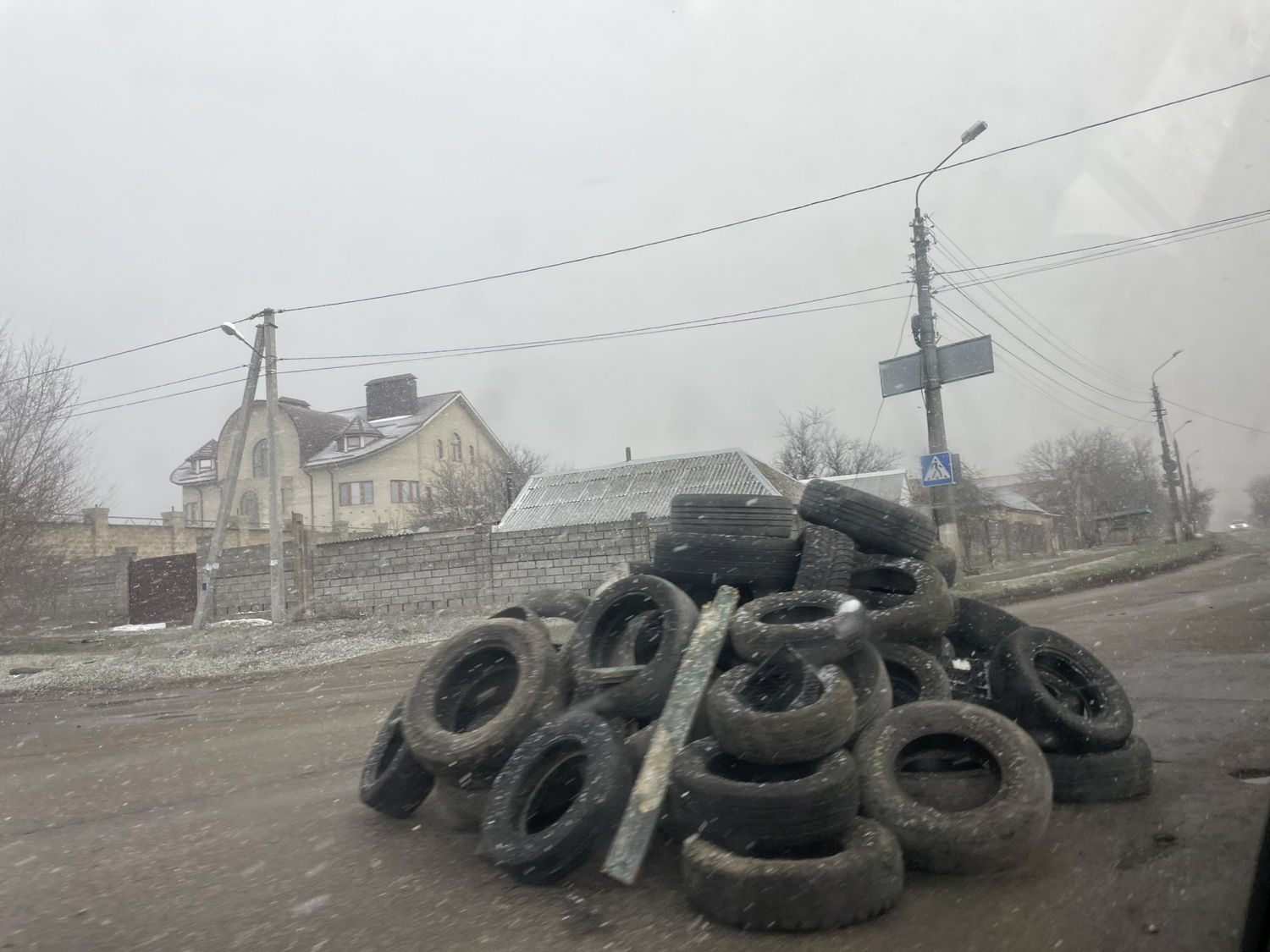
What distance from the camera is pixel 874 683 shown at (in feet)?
15.4

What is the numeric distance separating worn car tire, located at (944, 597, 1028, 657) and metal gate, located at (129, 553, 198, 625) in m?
26.3

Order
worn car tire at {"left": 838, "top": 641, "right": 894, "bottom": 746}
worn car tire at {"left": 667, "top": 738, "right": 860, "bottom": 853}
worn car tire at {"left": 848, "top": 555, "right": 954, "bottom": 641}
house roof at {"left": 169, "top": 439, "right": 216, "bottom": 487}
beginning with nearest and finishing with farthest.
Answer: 1. worn car tire at {"left": 667, "top": 738, "right": 860, "bottom": 853}
2. worn car tire at {"left": 838, "top": 641, "right": 894, "bottom": 746}
3. worn car tire at {"left": 848, "top": 555, "right": 954, "bottom": 641}
4. house roof at {"left": 169, "top": 439, "right": 216, "bottom": 487}

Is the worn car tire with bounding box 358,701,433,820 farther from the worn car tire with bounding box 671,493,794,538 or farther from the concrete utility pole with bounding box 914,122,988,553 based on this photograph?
the concrete utility pole with bounding box 914,122,988,553

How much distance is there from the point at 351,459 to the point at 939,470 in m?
34.5

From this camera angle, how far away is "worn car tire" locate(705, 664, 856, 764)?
400 cm

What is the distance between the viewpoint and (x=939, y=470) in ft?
55.4

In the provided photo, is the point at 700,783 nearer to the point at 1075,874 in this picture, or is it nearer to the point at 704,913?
the point at 704,913

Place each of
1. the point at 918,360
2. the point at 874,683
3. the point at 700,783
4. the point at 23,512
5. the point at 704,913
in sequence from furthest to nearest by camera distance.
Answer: the point at 23,512
the point at 918,360
the point at 874,683
the point at 700,783
the point at 704,913

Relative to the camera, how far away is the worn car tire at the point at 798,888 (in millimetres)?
3393

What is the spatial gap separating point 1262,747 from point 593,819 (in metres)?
4.27

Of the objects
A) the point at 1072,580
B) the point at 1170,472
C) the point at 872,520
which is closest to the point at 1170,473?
the point at 1170,472

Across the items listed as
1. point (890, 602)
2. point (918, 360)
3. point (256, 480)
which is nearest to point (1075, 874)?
point (890, 602)

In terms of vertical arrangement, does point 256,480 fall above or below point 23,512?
above

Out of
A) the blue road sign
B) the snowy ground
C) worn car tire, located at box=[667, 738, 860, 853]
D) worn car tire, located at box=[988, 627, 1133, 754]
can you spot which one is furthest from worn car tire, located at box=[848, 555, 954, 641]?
the snowy ground
